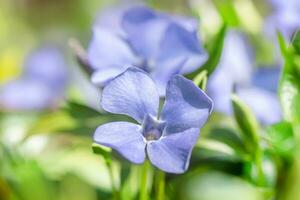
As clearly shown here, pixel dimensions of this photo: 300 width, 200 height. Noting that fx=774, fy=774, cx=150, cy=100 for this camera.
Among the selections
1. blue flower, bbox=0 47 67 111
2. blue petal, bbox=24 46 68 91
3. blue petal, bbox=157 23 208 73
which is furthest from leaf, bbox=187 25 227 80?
blue petal, bbox=24 46 68 91

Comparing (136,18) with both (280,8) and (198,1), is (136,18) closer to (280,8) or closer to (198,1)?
(280,8)

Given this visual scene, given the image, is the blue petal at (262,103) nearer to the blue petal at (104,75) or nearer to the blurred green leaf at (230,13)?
the blurred green leaf at (230,13)

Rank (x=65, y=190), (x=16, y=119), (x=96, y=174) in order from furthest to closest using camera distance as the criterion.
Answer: (x=16, y=119)
(x=96, y=174)
(x=65, y=190)

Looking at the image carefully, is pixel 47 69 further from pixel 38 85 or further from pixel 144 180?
pixel 144 180

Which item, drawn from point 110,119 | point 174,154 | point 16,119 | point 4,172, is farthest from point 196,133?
point 16,119

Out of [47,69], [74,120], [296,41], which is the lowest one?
[47,69]

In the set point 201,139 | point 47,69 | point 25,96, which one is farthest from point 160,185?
point 47,69

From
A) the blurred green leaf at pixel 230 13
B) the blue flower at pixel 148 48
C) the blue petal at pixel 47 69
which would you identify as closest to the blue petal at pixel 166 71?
the blue flower at pixel 148 48
